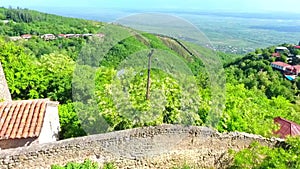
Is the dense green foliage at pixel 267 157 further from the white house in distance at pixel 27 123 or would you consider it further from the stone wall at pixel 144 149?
the white house in distance at pixel 27 123

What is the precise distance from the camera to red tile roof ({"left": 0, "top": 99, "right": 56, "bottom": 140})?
6.98m

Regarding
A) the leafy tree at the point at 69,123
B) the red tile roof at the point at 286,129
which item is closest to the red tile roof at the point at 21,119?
the leafy tree at the point at 69,123

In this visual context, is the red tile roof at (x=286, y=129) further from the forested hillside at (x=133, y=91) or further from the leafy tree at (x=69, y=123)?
the leafy tree at (x=69, y=123)

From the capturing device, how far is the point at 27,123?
7.28 meters

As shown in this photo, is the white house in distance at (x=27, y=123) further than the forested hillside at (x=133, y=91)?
No

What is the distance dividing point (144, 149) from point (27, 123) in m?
2.75

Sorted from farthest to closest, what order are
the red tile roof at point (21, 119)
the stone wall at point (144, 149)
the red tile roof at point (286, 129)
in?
the red tile roof at point (286, 129) → the red tile roof at point (21, 119) → the stone wall at point (144, 149)

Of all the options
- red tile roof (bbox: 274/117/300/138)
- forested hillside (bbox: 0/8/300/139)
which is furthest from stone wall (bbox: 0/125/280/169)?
red tile roof (bbox: 274/117/300/138)

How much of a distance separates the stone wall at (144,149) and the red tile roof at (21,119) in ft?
2.71

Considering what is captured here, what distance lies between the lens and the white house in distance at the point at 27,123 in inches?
275

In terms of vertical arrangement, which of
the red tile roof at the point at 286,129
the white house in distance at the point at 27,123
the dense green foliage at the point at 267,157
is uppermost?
the white house in distance at the point at 27,123

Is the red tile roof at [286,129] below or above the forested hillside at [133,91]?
below

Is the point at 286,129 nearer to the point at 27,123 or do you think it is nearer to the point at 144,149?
the point at 144,149

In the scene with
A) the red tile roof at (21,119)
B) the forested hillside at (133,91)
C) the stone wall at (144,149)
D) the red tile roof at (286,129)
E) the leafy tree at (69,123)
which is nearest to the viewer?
the stone wall at (144,149)
